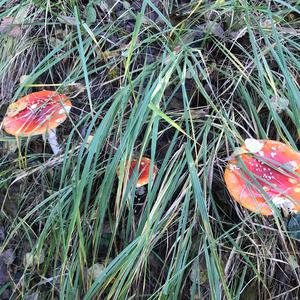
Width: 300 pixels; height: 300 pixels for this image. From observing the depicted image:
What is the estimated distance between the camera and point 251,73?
1680 millimetres

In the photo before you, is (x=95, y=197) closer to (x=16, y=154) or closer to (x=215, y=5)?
(x=16, y=154)

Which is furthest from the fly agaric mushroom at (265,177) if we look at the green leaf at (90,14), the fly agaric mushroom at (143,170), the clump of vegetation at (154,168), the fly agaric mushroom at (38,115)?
the green leaf at (90,14)

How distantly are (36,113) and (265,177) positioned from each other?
2.78ft

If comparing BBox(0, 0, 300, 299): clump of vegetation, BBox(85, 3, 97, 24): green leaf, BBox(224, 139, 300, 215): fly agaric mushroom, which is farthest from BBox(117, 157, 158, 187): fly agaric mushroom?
BBox(85, 3, 97, 24): green leaf

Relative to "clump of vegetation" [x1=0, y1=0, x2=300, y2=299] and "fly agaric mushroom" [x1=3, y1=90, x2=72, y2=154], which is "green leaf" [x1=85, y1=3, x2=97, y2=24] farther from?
"fly agaric mushroom" [x1=3, y1=90, x2=72, y2=154]

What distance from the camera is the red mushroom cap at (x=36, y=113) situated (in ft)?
5.17

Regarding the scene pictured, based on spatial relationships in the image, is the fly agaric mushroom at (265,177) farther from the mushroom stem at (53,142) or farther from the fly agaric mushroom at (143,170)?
the mushroom stem at (53,142)

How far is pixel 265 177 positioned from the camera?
138 cm

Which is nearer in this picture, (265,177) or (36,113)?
(265,177)

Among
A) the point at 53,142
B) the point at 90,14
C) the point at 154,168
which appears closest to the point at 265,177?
the point at 154,168

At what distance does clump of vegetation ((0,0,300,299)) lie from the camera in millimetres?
1356

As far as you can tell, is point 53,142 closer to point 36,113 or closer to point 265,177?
point 36,113

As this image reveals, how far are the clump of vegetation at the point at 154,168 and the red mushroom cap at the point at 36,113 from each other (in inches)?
2.3

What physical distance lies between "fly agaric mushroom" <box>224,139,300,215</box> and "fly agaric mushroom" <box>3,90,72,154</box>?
629 mm
